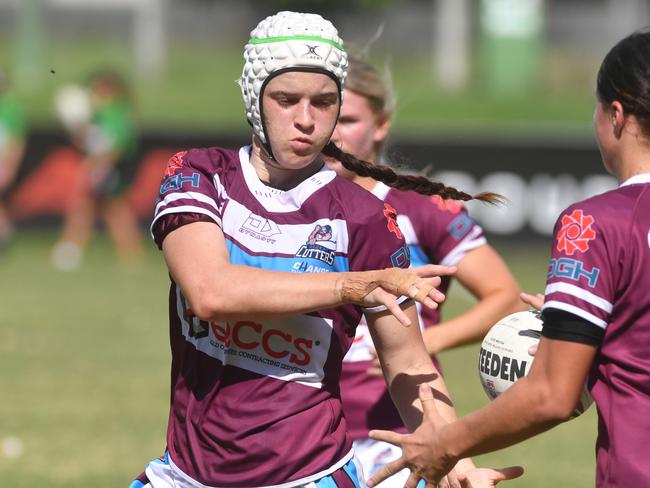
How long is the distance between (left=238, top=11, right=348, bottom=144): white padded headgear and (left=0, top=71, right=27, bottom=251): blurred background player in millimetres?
13988

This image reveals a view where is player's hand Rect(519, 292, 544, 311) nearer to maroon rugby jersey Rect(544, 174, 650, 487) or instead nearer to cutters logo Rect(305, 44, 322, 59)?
maroon rugby jersey Rect(544, 174, 650, 487)

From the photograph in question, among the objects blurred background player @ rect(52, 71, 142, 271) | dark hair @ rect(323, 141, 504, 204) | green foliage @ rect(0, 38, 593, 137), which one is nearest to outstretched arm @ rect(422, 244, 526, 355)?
dark hair @ rect(323, 141, 504, 204)

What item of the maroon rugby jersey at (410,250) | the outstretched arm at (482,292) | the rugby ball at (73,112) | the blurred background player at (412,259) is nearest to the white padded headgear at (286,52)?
the blurred background player at (412,259)

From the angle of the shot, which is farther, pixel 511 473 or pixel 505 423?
pixel 511 473

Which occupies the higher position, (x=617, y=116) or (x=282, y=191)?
(x=617, y=116)

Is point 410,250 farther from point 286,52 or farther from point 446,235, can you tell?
point 286,52

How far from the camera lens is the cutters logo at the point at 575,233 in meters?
2.95

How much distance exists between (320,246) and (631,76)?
0.97 meters

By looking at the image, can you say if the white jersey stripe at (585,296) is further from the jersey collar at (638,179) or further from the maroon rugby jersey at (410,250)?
the maroon rugby jersey at (410,250)

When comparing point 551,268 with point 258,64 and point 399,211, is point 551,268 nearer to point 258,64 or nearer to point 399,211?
point 258,64

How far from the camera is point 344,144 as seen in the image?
195 inches

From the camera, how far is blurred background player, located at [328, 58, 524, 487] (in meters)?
4.93

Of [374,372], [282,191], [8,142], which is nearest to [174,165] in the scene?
[282,191]

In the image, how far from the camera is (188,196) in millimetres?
3447
